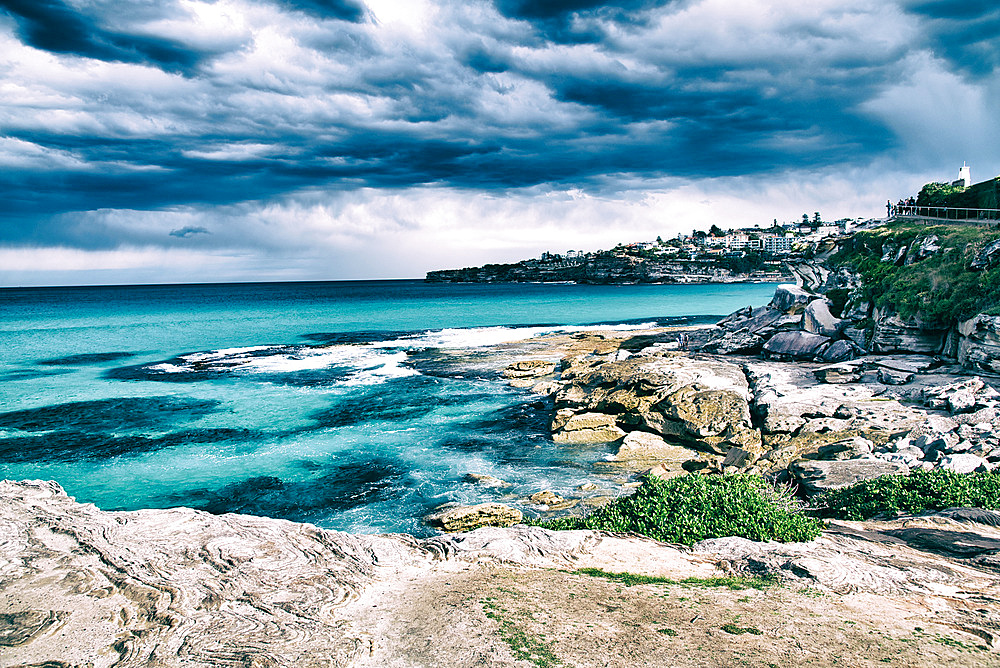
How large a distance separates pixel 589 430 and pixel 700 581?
528 inches

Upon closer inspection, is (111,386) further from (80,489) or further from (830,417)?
(830,417)

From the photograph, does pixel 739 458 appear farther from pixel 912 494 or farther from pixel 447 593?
pixel 447 593

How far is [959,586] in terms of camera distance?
29.9ft

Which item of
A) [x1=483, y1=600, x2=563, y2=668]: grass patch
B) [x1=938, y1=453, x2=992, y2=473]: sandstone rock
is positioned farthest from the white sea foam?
[x1=483, y1=600, x2=563, y2=668]: grass patch

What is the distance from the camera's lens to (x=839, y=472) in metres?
15.1

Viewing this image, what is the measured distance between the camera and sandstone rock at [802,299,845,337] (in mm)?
34312

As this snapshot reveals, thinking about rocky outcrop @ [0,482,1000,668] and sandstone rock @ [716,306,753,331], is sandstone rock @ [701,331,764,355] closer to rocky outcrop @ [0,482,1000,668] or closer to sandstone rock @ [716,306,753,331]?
sandstone rock @ [716,306,753,331]

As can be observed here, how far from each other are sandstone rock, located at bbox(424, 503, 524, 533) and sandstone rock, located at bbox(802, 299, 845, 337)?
87.2 feet

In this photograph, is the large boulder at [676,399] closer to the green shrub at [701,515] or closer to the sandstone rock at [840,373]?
the sandstone rock at [840,373]

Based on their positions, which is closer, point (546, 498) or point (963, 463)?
point (963, 463)

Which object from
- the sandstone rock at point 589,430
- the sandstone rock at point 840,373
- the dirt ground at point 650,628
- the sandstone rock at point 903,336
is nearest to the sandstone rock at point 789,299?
the sandstone rock at point 903,336

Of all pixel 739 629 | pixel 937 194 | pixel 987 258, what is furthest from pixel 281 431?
pixel 937 194

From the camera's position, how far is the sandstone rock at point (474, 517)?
50.3ft

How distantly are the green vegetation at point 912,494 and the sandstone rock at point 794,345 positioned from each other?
1954 cm
